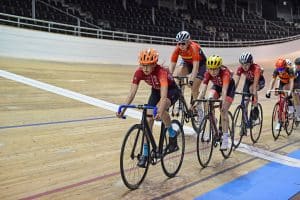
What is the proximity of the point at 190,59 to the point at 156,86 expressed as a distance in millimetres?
2257

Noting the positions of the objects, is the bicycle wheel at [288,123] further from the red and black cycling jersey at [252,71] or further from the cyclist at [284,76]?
the red and black cycling jersey at [252,71]

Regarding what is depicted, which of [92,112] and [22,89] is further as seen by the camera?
[22,89]

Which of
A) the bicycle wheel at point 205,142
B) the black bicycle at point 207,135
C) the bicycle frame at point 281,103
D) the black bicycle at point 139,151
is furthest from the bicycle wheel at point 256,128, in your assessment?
the black bicycle at point 139,151

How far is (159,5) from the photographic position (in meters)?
26.6

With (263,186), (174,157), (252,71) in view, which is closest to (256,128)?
(252,71)

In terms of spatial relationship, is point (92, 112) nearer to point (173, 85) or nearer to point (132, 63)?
point (173, 85)

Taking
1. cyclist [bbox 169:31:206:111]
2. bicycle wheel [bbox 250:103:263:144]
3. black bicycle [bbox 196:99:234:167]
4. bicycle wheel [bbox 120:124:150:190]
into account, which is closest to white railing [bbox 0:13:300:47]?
cyclist [bbox 169:31:206:111]

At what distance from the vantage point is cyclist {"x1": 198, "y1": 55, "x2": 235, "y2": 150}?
195 inches

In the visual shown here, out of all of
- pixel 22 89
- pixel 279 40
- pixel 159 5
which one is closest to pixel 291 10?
pixel 279 40

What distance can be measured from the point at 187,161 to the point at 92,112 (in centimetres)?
297

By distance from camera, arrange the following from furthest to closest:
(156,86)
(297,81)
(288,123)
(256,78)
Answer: (297,81)
(288,123)
(256,78)
(156,86)

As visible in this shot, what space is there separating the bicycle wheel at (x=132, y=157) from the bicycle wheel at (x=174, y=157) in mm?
387

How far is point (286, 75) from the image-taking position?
7125 mm

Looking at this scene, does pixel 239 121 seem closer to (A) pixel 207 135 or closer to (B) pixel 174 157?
(A) pixel 207 135
